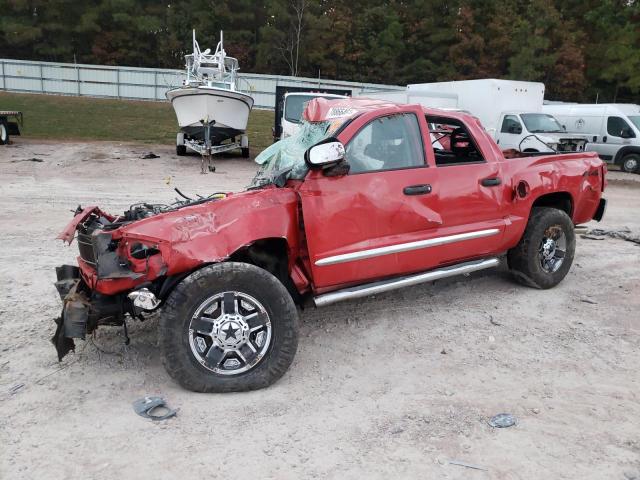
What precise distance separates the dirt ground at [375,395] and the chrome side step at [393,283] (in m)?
0.45

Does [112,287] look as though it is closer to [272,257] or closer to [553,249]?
[272,257]

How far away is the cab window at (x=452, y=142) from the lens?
16.6 feet

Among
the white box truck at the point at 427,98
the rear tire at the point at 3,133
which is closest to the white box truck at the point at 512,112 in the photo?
the white box truck at the point at 427,98

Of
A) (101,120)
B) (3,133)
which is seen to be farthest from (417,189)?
(101,120)

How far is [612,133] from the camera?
18250 mm

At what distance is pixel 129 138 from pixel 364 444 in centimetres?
2082

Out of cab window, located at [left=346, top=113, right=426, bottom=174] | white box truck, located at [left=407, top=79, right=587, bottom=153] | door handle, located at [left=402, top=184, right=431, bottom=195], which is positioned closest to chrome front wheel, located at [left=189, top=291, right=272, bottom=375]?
cab window, located at [left=346, top=113, right=426, bottom=174]

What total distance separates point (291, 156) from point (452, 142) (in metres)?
1.96

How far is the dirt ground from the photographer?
294 cm

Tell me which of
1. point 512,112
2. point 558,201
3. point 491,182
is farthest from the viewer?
point 512,112

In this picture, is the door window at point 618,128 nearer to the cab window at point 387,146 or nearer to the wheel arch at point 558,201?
the wheel arch at point 558,201

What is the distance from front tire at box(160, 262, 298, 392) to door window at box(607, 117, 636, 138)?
18015mm

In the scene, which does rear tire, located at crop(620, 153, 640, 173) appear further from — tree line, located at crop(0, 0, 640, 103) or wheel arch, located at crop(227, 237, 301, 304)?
tree line, located at crop(0, 0, 640, 103)

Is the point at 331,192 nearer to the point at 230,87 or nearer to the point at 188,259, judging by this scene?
the point at 188,259
